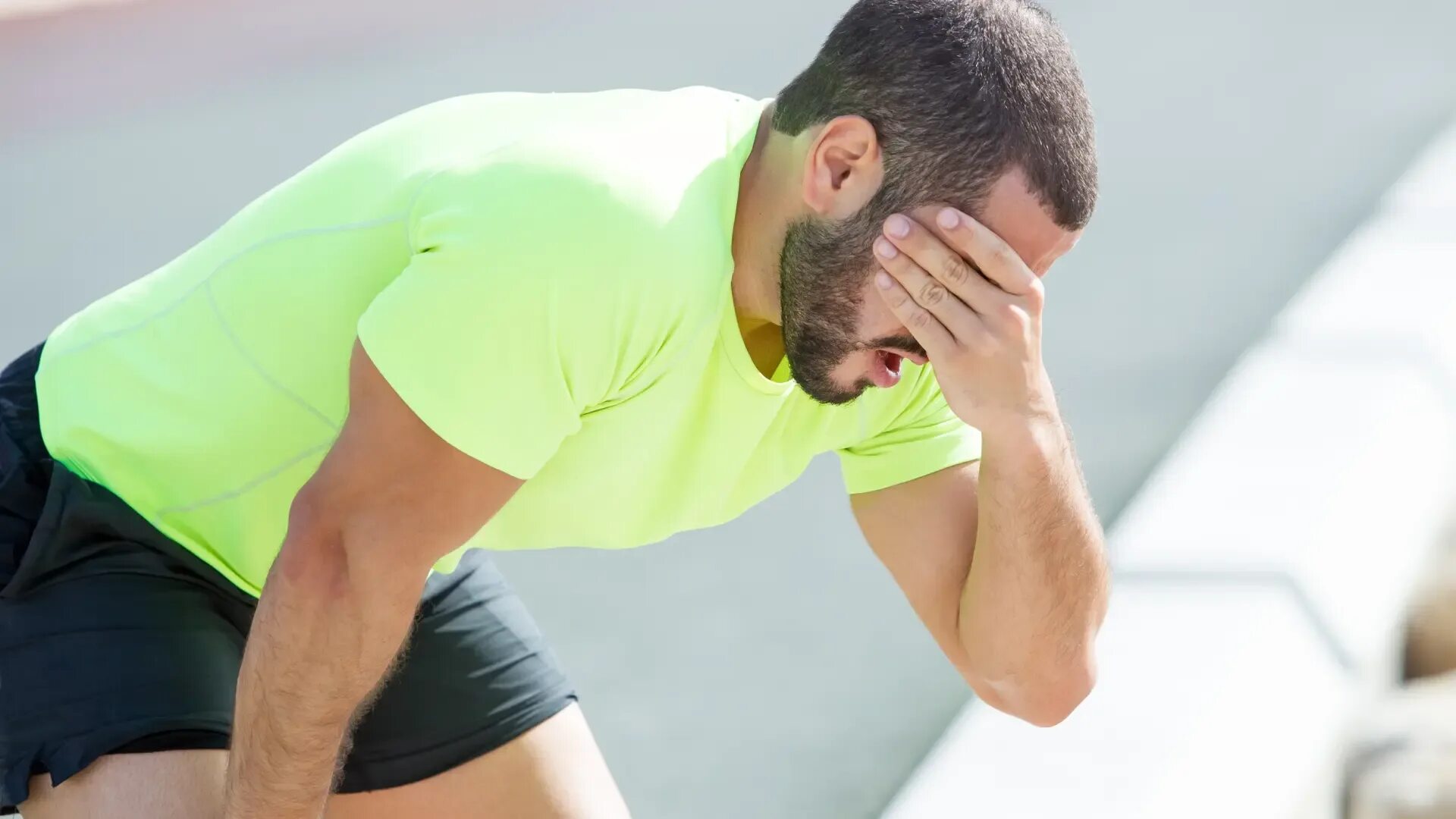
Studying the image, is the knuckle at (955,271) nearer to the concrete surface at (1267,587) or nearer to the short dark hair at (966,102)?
the short dark hair at (966,102)

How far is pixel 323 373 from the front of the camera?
1.45m

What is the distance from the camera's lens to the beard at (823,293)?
4.69 ft

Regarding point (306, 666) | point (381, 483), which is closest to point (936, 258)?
point (381, 483)

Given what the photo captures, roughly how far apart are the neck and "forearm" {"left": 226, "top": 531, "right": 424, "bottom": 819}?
0.38 meters

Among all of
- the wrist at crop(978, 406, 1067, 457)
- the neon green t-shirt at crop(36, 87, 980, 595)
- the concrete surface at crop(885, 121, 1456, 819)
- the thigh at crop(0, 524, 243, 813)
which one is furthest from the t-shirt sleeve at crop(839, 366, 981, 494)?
the thigh at crop(0, 524, 243, 813)

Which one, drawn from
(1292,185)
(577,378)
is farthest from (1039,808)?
(1292,185)

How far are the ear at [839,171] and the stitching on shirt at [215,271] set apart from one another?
1.09 feet

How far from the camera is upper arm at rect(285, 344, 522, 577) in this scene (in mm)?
1296

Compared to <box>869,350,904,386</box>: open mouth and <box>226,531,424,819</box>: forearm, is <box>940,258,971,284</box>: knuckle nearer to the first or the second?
<box>869,350,904,386</box>: open mouth

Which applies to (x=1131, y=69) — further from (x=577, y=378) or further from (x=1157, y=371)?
(x=577, y=378)

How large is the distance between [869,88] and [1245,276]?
10.00ft

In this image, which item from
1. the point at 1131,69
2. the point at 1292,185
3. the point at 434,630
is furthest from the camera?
the point at 1131,69

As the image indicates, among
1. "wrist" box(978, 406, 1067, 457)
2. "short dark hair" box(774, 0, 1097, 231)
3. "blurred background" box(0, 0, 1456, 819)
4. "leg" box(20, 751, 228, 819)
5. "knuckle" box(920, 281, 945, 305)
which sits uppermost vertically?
"short dark hair" box(774, 0, 1097, 231)

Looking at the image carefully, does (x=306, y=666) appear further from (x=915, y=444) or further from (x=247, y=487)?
(x=915, y=444)
